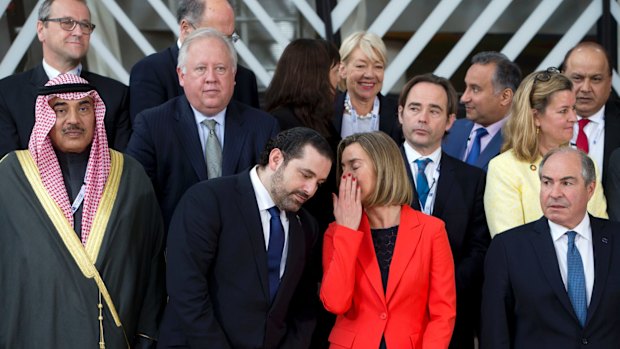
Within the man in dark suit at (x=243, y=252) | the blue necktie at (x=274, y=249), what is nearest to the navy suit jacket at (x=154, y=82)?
the man in dark suit at (x=243, y=252)

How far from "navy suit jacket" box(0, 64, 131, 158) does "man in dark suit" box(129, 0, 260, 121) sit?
0.07m

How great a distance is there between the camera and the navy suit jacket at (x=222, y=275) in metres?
3.56

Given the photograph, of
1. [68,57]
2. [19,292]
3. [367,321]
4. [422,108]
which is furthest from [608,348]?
[68,57]

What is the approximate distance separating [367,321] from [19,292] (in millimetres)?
1266

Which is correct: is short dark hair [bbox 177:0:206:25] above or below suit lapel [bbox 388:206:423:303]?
above

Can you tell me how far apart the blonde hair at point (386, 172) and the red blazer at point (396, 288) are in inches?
3.0

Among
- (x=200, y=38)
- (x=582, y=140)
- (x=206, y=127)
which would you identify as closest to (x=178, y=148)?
(x=206, y=127)

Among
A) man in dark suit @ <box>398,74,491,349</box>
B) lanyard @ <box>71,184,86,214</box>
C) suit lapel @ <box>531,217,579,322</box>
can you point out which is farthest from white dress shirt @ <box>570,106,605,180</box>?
lanyard @ <box>71,184,86,214</box>

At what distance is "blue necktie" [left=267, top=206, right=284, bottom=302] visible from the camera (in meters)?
3.71

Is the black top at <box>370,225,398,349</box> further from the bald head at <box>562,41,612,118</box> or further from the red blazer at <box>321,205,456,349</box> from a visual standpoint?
the bald head at <box>562,41,612,118</box>

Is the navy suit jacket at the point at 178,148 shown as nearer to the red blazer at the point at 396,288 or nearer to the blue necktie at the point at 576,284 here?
the red blazer at the point at 396,288

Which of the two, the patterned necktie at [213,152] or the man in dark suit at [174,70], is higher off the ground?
the man in dark suit at [174,70]

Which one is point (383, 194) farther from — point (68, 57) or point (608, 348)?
point (68, 57)

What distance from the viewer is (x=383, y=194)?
12.7 feet
